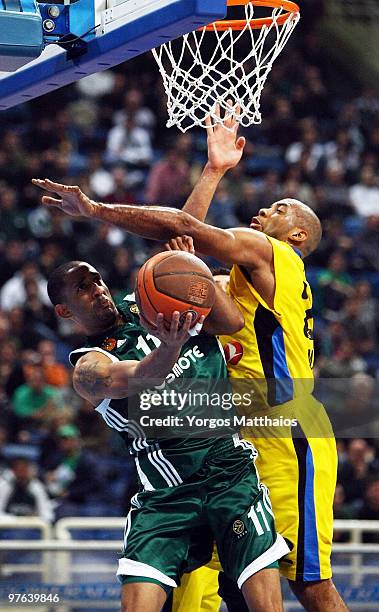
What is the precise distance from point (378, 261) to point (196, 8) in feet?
26.1

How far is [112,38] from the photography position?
4.27m

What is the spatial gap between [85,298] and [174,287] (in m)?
0.66

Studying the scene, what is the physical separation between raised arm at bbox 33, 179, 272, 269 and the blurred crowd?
4.41 m

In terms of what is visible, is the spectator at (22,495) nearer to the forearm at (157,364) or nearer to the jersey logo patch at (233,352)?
the jersey logo patch at (233,352)

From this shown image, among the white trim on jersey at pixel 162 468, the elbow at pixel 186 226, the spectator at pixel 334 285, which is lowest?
the spectator at pixel 334 285

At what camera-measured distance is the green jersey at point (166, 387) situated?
4.50 meters

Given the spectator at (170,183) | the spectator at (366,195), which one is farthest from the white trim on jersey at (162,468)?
the spectator at (366,195)

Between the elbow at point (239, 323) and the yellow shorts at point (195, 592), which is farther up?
the elbow at point (239, 323)

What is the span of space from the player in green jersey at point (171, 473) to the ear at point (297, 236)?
590mm

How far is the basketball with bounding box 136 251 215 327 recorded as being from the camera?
163 inches

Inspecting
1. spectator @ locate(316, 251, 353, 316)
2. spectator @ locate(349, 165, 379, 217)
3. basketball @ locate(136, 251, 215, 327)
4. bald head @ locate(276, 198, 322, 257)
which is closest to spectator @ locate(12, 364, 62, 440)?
spectator @ locate(316, 251, 353, 316)

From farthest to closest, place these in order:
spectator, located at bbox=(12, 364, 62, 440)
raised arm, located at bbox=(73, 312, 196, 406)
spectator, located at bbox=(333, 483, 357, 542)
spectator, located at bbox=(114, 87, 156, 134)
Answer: spectator, located at bbox=(114, 87, 156, 134) → spectator, located at bbox=(12, 364, 62, 440) → spectator, located at bbox=(333, 483, 357, 542) → raised arm, located at bbox=(73, 312, 196, 406)

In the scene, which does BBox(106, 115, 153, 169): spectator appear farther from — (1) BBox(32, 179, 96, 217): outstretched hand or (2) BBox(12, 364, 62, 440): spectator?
(1) BBox(32, 179, 96, 217): outstretched hand

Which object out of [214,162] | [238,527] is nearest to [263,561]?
[238,527]
